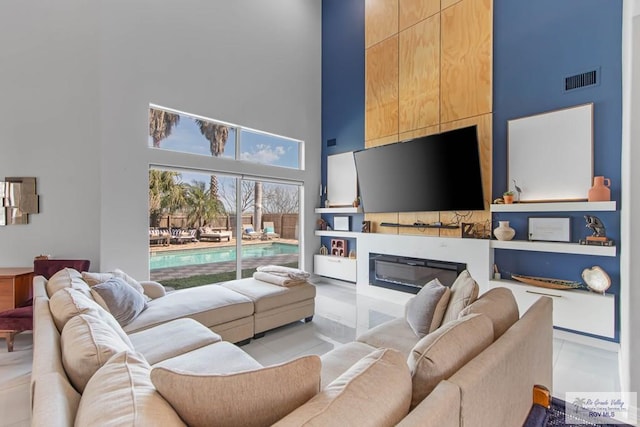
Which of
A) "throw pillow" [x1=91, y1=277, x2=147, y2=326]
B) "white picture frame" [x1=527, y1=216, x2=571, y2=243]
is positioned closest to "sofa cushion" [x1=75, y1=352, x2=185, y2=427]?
"throw pillow" [x1=91, y1=277, x2=147, y2=326]

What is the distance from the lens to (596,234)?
3.12m

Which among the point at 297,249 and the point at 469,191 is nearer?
the point at 469,191

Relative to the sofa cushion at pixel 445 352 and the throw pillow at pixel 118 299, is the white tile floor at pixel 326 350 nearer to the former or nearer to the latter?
the throw pillow at pixel 118 299

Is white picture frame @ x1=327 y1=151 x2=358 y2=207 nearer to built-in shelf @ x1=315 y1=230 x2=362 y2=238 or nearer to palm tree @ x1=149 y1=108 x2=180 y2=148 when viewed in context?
built-in shelf @ x1=315 y1=230 x2=362 y2=238

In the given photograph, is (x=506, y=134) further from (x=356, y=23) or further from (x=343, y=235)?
(x=356, y=23)

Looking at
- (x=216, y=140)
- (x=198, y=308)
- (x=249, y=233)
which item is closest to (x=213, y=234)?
(x=249, y=233)

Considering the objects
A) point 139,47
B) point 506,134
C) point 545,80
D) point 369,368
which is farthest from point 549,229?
point 139,47

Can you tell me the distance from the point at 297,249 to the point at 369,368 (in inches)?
193

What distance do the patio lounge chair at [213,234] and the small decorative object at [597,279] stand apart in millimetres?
4606

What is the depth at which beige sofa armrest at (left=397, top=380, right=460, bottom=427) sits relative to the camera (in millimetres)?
880

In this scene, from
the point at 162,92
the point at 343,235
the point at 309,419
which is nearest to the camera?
the point at 309,419

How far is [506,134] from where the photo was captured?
12.4 ft

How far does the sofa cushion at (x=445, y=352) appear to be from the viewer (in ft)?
3.74

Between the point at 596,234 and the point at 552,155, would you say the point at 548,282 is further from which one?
the point at 552,155
